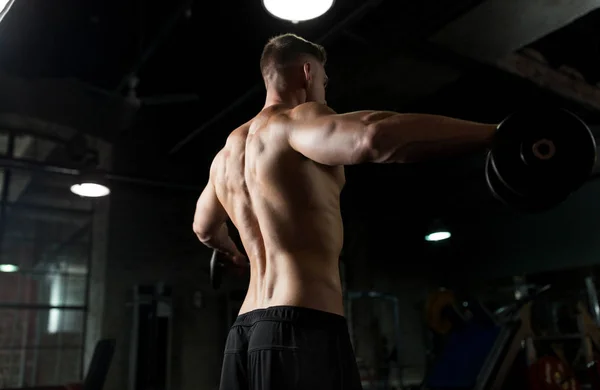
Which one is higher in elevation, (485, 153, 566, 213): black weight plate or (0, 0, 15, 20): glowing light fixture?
(0, 0, 15, 20): glowing light fixture

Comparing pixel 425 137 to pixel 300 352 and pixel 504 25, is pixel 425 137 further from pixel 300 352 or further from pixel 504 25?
pixel 504 25

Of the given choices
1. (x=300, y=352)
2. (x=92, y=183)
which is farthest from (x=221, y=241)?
(x=92, y=183)

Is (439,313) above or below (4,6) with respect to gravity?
below

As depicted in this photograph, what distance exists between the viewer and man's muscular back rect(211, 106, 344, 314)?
1.21 m

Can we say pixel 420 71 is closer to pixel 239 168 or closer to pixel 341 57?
pixel 341 57

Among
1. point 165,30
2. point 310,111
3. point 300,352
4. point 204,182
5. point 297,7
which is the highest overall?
point 165,30

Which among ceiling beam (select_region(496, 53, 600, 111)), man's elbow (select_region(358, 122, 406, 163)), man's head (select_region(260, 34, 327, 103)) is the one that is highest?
ceiling beam (select_region(496, 53, 600, 111))

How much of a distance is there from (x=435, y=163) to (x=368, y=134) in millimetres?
5739

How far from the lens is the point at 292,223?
4.03 ft

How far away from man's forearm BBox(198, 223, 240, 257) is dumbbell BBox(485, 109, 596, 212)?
0.98m

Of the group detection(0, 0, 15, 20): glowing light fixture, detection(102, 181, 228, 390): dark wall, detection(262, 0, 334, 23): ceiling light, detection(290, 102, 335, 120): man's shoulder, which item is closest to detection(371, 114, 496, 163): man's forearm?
detection(290, 102, 335, 120): man's shoulder

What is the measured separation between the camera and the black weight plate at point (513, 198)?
39.2 inches

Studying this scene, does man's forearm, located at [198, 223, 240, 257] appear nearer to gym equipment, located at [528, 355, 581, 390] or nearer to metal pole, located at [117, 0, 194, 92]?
metal pole, located at [117, 0, 194, 92]

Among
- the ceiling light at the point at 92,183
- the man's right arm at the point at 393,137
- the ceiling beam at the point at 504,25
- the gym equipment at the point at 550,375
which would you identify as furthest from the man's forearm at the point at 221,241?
the gym equipment at the point at 550,375
